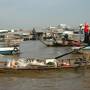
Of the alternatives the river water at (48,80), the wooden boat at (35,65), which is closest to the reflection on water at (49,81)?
the river water at (48,80)

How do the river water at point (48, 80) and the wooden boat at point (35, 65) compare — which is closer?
the river water at point (48, 80)

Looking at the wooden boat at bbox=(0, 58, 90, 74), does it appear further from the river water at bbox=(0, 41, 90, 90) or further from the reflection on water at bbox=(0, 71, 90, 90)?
the reflection on water at bbox=(0, 71, 90, 90)

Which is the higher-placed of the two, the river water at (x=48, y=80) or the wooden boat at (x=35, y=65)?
the wooden boat at (x=35, y=65)

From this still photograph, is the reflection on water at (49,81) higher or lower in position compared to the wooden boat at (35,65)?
lower

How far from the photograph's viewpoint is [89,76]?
70.2 ft

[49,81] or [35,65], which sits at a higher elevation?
[35,65]

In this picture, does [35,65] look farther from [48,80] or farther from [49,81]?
[49,81]

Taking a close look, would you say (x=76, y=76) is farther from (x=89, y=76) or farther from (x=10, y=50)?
(x=10, y=50)

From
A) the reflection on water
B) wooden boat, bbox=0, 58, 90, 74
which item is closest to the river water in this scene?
the reflection on water

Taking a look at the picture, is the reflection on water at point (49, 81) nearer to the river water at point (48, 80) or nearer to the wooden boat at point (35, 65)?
the river water at point (48, 80)

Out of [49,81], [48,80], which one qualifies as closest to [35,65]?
[48,80]

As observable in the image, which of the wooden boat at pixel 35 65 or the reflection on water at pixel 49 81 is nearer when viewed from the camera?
the reflection on water at pixel 49 81

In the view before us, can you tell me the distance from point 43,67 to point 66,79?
1.88 meters

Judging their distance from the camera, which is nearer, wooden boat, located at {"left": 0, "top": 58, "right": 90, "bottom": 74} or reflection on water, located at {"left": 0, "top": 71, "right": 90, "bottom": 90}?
reflection on water, located at {"left": 0, "top": 71, "right": 90, "bottom": 90}
